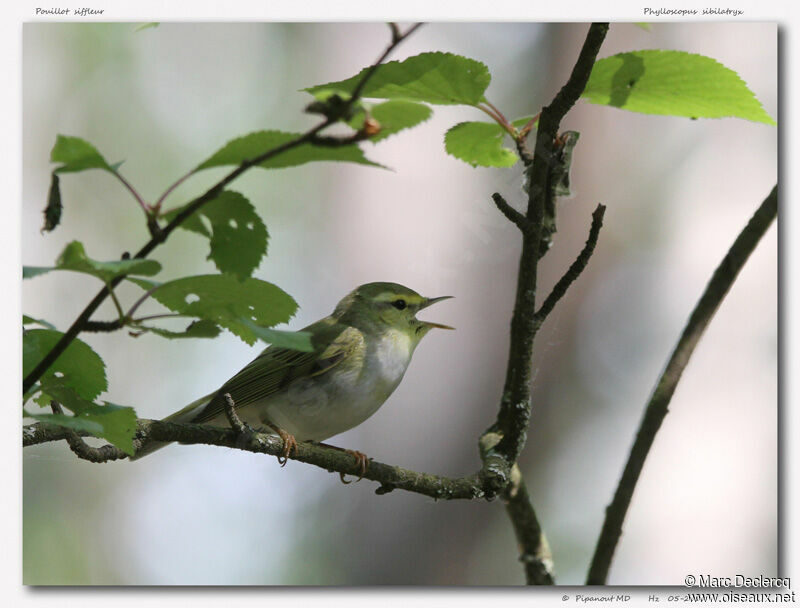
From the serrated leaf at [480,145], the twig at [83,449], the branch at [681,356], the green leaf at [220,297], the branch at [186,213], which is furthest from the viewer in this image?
the branch at [681,356]

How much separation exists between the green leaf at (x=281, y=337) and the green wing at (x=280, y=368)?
41.6 inches

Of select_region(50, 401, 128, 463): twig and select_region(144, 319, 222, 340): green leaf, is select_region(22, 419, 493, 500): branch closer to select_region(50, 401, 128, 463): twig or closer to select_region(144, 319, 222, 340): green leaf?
select_region(50, 401, 128, 463): twig

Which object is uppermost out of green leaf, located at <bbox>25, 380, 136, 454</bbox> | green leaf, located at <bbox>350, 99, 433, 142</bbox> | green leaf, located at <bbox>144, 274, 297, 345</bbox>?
green leaf, located at <bbox>350, 99, 433, 142</bbox>

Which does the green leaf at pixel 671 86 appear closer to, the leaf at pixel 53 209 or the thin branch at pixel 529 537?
the leaf at pixel 53 209

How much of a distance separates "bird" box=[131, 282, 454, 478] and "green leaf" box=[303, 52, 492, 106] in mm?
817

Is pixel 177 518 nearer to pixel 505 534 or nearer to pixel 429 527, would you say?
pixel 429 527

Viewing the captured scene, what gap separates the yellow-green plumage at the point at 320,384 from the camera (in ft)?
6.01

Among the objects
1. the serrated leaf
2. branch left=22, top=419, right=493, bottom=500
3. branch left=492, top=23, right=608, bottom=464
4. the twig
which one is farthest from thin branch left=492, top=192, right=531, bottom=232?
the twig

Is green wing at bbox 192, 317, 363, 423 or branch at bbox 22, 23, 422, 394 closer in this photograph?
branch at bbox 22, 23, 422, 394

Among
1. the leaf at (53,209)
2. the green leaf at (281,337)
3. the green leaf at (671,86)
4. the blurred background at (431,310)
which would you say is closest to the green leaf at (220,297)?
the green leaf at (281,337)

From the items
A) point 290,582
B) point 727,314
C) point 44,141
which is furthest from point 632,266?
point 44,141

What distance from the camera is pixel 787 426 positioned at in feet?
6.26

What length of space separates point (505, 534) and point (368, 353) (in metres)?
1.09

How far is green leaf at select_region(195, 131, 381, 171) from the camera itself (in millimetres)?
725
